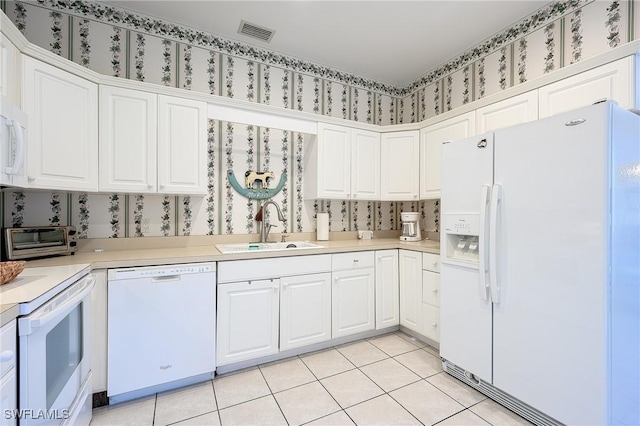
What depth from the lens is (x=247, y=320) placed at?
2.11 meters

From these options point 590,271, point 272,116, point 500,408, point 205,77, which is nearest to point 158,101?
point 205,77

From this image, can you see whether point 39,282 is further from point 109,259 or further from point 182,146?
point 182,146

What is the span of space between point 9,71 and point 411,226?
320 centimetres

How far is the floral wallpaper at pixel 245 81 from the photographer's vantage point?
6.88 ft

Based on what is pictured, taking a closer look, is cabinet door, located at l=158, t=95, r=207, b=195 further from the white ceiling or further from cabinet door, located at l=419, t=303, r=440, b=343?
cabinet door, located at l=419, t=303, r=440, b=343

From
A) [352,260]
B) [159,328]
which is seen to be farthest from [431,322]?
[159,328]

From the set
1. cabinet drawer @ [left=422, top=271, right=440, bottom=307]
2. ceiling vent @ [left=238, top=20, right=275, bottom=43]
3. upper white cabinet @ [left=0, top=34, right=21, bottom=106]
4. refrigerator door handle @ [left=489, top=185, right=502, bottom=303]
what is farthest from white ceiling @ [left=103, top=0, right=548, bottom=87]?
cabinet drawer @ [left=422, top=271, right=440, bottom=307]

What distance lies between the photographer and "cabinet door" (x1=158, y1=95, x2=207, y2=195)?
2135 millimetres

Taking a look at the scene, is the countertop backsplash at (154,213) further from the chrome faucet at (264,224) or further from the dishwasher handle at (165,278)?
the dishwasher handle at (165,278)

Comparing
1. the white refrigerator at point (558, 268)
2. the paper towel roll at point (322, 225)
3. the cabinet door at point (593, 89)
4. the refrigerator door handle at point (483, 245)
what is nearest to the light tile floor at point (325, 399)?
the white refrigerator at point (558, 268)

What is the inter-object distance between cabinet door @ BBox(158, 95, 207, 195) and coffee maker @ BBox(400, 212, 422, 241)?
2050mm

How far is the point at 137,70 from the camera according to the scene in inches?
94.0

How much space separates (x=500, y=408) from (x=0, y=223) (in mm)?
3435

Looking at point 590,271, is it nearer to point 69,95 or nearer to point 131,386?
point 131,386
